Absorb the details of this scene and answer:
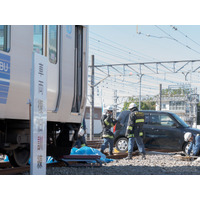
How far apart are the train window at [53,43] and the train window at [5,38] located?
4.79 ft

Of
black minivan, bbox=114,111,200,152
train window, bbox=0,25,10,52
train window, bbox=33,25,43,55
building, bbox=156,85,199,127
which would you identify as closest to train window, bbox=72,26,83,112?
train window, bbox=33,25,43,55

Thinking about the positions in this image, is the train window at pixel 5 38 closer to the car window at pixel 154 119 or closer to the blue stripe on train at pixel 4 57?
the blue stripe on train at pixel 4 57

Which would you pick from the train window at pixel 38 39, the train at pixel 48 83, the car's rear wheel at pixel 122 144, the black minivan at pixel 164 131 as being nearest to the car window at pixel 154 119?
the black minivan at pixel 164 131

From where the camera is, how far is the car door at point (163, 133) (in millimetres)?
15250

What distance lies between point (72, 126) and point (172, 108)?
3169 inches

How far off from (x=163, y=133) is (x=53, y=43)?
8.03 m

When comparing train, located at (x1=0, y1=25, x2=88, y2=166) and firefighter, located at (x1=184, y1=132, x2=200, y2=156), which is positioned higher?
train, located at (x1=0, y1=25, x2=88, y2=166)

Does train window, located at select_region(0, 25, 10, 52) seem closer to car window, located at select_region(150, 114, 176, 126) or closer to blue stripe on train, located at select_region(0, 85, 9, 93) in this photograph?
blue stripe on train, located at select_region(0, 85, 9, 93)

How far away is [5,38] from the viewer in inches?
270

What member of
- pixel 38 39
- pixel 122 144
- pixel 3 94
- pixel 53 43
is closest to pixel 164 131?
pixel 122 144

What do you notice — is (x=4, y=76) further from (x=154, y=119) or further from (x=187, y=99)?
(x=187, y=99)

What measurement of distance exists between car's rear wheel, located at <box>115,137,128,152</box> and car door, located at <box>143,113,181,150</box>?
Result: 1.01 m

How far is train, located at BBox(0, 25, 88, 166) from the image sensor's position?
22.8ft
